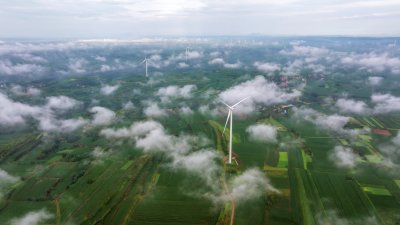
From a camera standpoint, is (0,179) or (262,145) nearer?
(0,179)

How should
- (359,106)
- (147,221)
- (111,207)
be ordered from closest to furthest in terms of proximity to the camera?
(147,221)
(111,207)
(359,106)

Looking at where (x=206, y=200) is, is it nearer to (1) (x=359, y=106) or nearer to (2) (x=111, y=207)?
(2) (x=111, y=207)

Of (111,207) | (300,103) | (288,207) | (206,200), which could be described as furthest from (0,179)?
(300,103)

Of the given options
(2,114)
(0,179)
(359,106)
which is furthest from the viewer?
(359,106)

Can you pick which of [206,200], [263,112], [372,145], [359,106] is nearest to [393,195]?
[372,145]

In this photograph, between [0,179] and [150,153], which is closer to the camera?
[0,179]

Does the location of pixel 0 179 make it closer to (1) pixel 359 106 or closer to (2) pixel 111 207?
(2) pixel 111 207

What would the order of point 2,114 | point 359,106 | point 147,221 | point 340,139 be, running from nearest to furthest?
1. point 147,221
2. point 340,139
3. point 2,114
4. point 359,106

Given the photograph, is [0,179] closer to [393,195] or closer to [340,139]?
[393,195]

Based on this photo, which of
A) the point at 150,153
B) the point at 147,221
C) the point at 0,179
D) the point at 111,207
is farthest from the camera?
the point at 150,153
